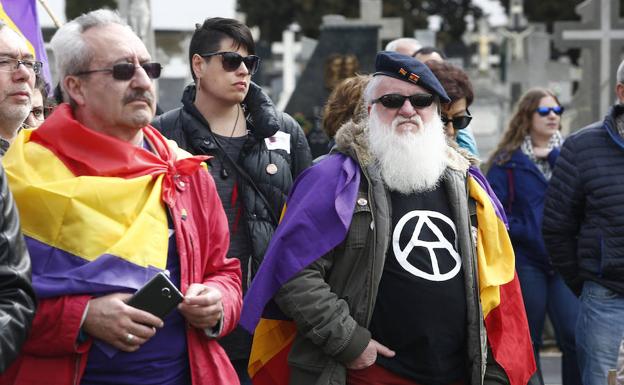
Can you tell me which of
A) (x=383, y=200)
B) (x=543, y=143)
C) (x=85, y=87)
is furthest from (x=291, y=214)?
(x=543, y=143)

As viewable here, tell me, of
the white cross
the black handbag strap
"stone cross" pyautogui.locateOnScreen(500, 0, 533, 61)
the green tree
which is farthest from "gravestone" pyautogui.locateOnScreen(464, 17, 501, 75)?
the black handbag strap

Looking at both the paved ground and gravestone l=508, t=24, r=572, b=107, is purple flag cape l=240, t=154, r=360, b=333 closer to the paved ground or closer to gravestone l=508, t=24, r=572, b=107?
the paved ground

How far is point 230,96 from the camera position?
5301mm

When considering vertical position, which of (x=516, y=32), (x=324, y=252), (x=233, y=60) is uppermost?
(x=233, y=60)

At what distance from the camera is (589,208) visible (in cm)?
593

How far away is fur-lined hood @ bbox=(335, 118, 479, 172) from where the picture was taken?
450cm

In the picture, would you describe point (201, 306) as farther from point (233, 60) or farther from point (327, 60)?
point (327, 60)

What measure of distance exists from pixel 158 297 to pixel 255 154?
73.8 inches

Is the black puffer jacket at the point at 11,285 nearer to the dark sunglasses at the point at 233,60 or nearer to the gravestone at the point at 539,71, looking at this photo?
the dark sunglasses at the point at 233,60

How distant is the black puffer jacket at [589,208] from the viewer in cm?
577

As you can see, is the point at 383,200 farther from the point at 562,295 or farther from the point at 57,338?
the point at 562,295

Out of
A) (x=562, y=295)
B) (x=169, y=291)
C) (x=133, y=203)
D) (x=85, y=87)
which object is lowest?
(x=562, y=295)

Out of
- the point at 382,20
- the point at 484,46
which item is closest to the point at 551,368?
the point at 382,20

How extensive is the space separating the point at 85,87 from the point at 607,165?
303 centimetres
